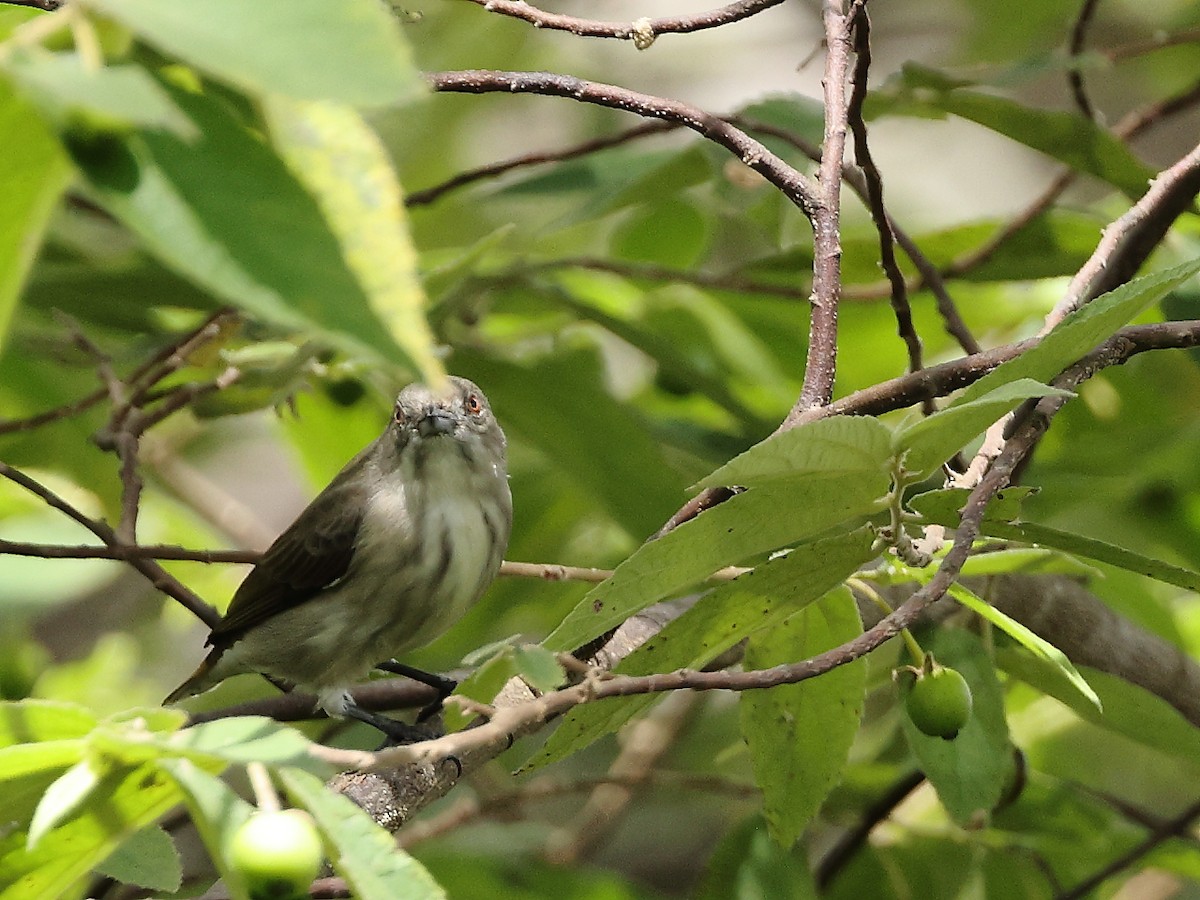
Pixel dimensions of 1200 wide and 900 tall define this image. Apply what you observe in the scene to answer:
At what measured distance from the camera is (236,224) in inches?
36.1

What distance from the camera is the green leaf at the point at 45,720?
1226mm

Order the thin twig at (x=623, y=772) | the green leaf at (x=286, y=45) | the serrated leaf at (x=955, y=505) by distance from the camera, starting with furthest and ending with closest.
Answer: the thin twig at (x=623, y=772)
the serrated leaf at (x=955, y=505)
the green leaf at (x=286, y=45)

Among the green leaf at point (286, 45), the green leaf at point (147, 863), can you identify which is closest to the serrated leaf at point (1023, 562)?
the green leaf at point (147, 863)

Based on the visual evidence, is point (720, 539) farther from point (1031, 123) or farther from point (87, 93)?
point (1031, 123)

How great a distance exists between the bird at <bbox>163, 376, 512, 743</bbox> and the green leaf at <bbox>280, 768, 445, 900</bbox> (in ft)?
6.91

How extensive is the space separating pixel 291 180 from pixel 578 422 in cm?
197

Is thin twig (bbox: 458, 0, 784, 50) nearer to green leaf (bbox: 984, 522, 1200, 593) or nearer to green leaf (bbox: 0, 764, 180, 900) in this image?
green leaf (bbox: 984, 522, 1200, 593)

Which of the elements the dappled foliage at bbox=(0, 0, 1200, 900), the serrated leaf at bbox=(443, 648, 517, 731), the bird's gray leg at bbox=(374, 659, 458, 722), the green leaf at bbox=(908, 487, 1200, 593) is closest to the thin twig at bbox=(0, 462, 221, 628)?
the dappled foliage at bbox=(0, 0, 1200, 900)

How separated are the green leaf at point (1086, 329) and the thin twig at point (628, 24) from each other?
80cm

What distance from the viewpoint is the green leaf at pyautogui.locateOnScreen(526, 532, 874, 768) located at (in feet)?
5.16

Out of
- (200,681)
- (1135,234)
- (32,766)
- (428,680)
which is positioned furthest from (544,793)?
(32,766)

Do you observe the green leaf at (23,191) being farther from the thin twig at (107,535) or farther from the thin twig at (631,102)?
the thin twig at (107,535)

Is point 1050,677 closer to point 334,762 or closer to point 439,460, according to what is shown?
point 334,762

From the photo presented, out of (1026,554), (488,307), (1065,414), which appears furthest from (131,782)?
(1065,414)
